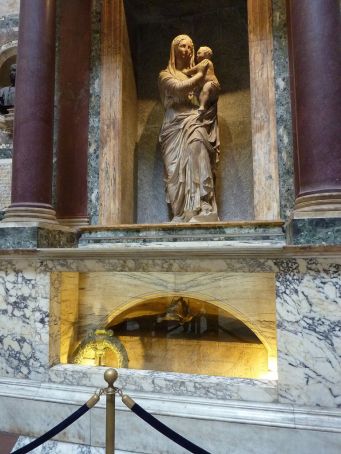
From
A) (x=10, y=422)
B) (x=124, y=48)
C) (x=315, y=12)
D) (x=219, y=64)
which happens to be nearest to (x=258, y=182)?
(x=315, y=12)

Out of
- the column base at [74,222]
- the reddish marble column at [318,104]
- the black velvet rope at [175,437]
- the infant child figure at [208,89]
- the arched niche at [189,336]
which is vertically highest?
the infant child figure at [208,89]

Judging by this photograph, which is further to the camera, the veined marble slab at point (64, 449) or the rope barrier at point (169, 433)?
the veined marble slab at point (64, 449)

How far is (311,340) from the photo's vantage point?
2996 millimetres

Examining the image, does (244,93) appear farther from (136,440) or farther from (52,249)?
(136,440)

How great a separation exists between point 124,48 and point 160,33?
2.74ft

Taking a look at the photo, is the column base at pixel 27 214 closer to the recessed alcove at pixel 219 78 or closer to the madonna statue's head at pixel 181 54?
the recessed alcove at pixel 219 78

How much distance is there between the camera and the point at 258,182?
4344 mm

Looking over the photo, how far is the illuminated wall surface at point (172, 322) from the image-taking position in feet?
11.7

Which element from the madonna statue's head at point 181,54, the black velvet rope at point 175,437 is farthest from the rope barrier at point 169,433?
the madonna statue's head at point 181,54

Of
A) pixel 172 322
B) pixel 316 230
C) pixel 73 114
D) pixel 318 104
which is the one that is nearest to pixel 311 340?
pixel 316 230

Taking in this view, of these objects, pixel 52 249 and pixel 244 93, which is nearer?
pixel 52 249

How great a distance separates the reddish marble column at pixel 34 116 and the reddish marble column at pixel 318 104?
245cm

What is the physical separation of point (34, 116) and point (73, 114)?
2.68 ft

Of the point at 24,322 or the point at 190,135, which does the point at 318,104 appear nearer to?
the point at 190,135
